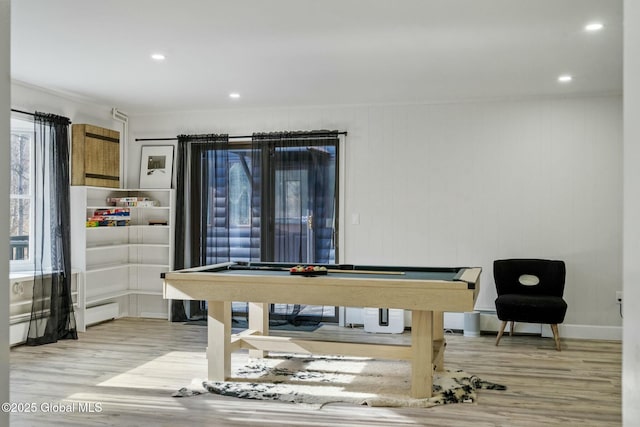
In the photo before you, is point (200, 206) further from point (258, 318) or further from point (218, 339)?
point (218, 339)

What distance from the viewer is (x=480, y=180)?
6.22 meters

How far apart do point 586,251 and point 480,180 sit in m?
1.31

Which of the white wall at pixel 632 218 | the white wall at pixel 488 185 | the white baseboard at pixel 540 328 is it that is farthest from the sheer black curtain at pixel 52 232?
the white wall at pixel 632 218

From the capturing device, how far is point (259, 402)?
377cm

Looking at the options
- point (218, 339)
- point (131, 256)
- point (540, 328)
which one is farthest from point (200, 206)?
point (540, 328)

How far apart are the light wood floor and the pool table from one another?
1.20 feet

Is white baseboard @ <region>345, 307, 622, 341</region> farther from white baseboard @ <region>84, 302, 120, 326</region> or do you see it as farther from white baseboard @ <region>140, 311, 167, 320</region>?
white baseboard @ <region>84, 302, 120, 326</region>

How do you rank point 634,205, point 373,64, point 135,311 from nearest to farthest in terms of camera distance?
point 634,205 → point 373,64 → point 135,311

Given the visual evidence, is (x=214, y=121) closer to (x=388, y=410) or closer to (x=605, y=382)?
(x=388, y=410)

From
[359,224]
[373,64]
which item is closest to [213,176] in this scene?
[359,224]

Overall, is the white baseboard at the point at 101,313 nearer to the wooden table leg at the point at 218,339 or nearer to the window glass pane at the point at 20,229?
the window glass pane at the point at 20,229

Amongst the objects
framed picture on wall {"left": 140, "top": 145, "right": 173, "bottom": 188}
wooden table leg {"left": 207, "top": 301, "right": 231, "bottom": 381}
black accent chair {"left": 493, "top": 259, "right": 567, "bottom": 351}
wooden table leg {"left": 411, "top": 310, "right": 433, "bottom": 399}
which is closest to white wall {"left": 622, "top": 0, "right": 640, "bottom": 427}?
wooden table leg {"left": 411, "top": 310, "right": 433, "bottom": 399}

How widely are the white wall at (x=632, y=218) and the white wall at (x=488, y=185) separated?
5.58m

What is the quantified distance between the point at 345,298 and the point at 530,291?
2884 mm
